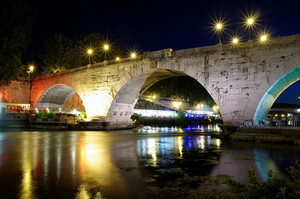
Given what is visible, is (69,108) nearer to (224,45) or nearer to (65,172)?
(224,45)

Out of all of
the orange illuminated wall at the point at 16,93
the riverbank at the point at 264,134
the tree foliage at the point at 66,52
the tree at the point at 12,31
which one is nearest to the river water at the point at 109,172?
the riverbank at the point at 264,134

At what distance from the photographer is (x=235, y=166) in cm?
668

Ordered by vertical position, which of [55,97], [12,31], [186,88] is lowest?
[55,97]

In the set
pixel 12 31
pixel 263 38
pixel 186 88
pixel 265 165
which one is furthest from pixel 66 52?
pixel 265 165

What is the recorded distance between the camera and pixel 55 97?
108 ft

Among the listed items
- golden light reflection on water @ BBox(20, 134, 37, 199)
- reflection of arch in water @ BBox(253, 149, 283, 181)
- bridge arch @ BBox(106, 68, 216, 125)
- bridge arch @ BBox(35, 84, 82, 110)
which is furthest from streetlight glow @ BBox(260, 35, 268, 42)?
bridge arch @ BBox(35, 84, 82, 110)

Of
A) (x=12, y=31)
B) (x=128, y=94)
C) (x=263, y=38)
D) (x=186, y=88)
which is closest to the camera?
(x=263, y=38)

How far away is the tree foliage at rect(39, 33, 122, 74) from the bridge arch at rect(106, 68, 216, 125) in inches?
709

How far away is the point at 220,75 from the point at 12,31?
1477 cm

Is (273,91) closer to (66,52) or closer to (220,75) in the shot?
(220,75)

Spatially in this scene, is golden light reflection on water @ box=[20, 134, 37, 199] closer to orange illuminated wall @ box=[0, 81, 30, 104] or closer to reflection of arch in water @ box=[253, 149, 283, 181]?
reflection of arch in water @ box=[253, 149, 283, 181]

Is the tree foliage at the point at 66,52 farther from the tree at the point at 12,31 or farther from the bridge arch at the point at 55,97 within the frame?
the tree at the point at 12,31

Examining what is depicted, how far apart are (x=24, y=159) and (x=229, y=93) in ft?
35.4

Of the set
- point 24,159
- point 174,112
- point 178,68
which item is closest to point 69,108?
point 174,112
